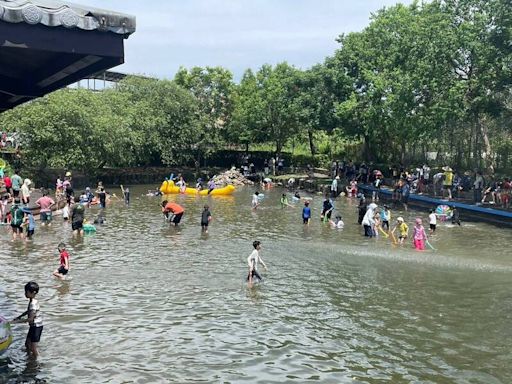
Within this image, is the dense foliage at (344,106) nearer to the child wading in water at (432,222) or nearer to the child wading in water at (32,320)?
the child wading in water at (432,222)

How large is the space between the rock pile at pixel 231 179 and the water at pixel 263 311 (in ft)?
91.7

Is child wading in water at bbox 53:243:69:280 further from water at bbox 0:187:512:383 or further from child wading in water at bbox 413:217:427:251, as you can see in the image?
child wading in water at bbox 413:217:427:251

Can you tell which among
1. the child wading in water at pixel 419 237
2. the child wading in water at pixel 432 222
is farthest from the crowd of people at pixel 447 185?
the child wading in water at pixel 419 237

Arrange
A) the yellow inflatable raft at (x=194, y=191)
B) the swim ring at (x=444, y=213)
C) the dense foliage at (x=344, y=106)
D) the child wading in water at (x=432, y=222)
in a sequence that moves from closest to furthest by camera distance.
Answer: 1. the child wading in water at (x=432, y=222)
2. the swim ring at (x=444, y=213)
3. the dense foliage at (x=344, y=106)
4. the yellow inflatable raft at (x=194, y=191)

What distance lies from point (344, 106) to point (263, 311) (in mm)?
36124

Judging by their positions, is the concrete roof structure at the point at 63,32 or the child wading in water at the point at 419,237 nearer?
the concrete roof structure at the point at 63,32

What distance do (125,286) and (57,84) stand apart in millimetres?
8603

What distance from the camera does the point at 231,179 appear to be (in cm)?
5578

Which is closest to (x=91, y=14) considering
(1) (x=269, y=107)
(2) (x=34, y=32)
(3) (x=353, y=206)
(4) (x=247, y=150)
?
(2) (x=34, y=32)

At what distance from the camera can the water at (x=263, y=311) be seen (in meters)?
11.2

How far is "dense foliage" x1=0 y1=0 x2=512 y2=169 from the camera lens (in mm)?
35750

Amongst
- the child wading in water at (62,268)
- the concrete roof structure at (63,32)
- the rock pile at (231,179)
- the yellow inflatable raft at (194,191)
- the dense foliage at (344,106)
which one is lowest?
the child wading in water at (62,268)

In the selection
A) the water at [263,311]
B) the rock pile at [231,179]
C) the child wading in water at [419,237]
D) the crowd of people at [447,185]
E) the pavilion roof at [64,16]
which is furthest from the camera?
the rock pile at [231,179]

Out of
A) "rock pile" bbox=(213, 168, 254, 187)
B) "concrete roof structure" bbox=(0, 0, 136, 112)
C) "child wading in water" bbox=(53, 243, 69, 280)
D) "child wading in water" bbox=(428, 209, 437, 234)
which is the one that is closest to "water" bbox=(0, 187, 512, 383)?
"child wading in water" bbox=(53, 243, 69, 280)
